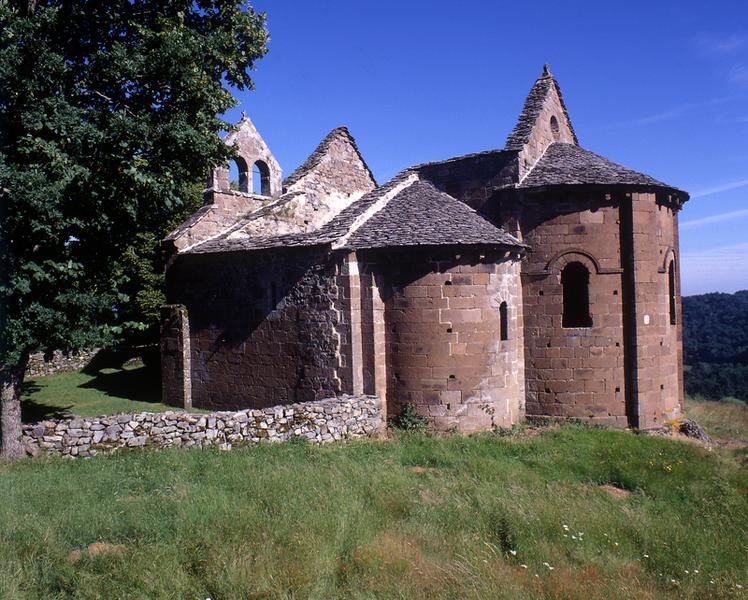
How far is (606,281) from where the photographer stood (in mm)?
13031

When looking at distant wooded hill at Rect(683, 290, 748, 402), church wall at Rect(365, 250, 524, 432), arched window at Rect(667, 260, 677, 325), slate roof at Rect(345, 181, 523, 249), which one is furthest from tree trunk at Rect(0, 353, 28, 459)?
distant wooded hill at Rect(683, 290, 748, 402)

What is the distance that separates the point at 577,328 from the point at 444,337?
3549 mm

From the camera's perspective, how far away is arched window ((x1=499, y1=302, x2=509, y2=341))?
12.5 meters

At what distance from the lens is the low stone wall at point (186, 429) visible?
31.3 feet

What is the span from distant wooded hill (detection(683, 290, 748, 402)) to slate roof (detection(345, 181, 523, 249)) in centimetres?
3289

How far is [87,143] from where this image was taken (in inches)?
360

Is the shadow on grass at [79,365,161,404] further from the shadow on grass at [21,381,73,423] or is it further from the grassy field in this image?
the grassy field

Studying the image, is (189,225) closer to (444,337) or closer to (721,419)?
(444,337)

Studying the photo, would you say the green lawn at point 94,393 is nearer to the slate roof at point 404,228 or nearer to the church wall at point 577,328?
the slate roof at point 404,228

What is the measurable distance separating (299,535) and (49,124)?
7.27 meters

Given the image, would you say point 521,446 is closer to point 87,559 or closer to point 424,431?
point 424,431

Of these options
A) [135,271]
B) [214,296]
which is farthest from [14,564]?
[135,271]

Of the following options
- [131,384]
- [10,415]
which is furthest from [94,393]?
[10,415]

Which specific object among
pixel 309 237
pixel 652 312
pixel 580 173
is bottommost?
pixel 652 312
